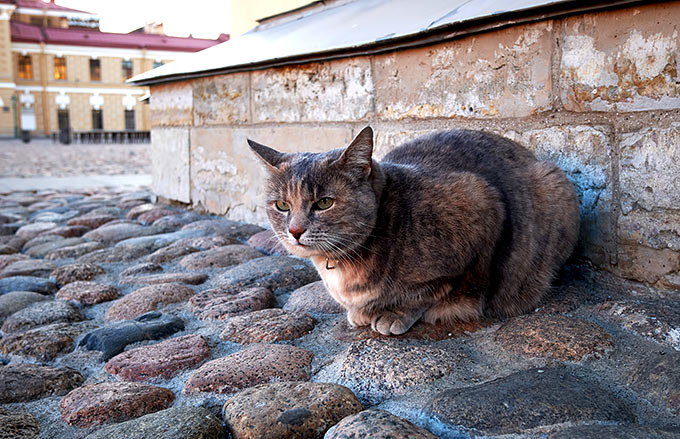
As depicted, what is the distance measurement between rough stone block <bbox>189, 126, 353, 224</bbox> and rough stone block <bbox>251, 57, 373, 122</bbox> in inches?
3.8

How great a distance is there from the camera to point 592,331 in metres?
1.87

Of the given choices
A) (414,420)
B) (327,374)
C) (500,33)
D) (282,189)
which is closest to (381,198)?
(282,189)

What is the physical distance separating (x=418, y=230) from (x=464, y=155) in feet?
1.50

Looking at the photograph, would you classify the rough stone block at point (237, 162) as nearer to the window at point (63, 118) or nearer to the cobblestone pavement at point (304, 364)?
the cobblestone pavement at point (304, 364)

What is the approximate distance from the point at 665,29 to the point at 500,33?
0.68m

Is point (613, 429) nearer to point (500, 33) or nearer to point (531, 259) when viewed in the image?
point (531, 259)

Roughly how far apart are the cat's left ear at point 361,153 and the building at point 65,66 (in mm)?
36876

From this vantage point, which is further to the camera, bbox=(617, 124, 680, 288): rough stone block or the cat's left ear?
bbox=(617, 124, 680, 288): rough stone block

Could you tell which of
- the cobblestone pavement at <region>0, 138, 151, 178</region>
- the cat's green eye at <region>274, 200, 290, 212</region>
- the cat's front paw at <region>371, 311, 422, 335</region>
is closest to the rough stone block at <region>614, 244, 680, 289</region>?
the cat's front paw at <region>371, 311, 422, 335</region>

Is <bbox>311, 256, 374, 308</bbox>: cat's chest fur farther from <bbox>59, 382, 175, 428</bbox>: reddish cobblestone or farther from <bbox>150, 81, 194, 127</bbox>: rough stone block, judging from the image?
<bbox>150, 81, 194, 127</bbox>: rough stone block

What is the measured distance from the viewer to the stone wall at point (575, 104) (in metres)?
2.04

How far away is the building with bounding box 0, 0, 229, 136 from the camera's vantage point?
37.0m

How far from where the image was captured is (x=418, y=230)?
198cm

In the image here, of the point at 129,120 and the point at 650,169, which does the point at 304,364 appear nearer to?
the point at 650,169
